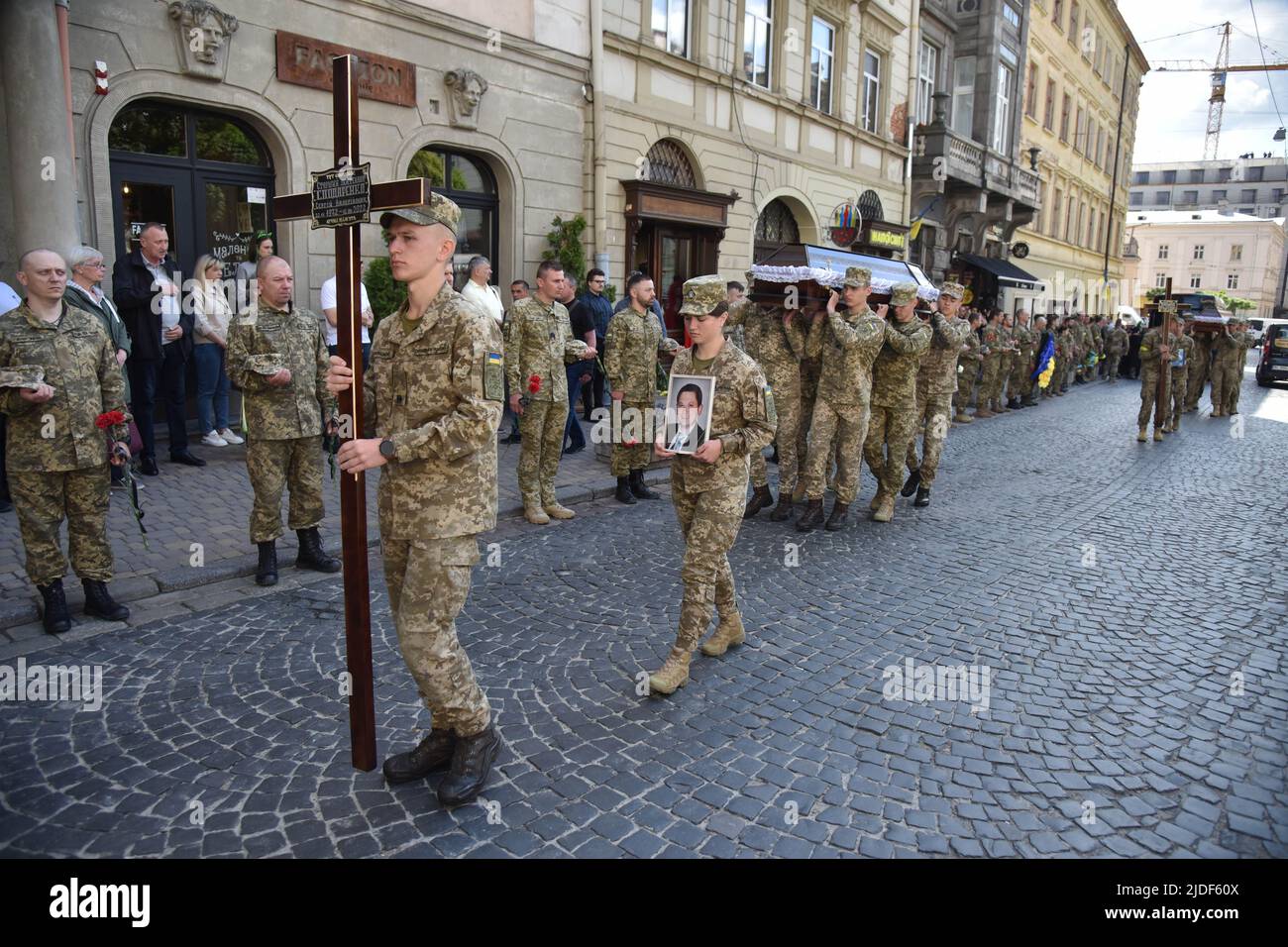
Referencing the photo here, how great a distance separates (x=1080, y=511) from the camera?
8.58 metres

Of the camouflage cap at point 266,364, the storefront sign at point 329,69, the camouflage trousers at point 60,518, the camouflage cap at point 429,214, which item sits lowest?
the camouflage trousers at point 60,518

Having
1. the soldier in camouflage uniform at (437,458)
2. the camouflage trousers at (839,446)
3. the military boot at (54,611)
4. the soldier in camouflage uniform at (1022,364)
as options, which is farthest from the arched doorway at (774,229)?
the soldier in camouflage uniform at (437,458)

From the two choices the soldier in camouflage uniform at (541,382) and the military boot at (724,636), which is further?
the soldier in camouflage uniform at (541,382)

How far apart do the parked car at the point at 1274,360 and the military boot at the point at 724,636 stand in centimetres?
2795

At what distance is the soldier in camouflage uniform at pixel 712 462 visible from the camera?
4320 millimetres

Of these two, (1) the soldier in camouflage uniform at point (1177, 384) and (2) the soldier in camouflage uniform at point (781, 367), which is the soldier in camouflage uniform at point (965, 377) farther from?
(2) the soldier in camouflage uniform at point (781, 367)

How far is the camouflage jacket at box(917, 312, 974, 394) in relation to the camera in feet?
29.7

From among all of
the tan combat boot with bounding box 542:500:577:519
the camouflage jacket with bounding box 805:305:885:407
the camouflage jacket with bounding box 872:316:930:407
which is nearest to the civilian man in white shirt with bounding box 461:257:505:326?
the tan combat boot with bounding box 542:500:577:519

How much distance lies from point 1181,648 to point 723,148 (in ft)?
45.3

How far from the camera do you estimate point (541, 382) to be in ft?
24.5

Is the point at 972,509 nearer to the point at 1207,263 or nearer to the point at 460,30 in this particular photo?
the point at 460,30

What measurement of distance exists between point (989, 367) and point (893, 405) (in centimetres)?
941

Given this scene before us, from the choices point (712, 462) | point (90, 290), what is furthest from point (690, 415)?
point (90, 290)

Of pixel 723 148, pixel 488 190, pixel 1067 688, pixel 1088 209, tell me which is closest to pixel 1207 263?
pixel 1088 209
